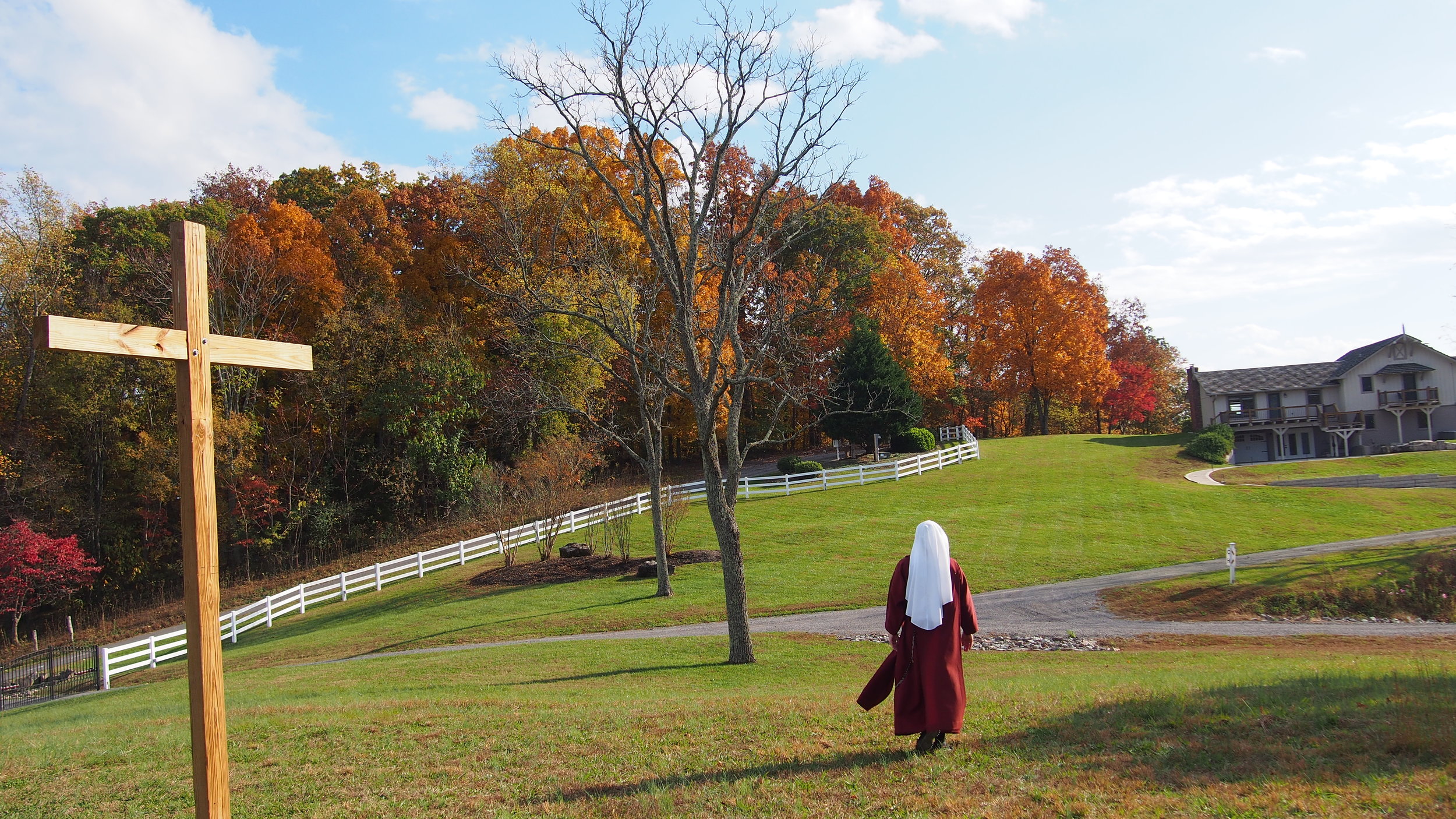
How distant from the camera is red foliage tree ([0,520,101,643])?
2642 centimetres

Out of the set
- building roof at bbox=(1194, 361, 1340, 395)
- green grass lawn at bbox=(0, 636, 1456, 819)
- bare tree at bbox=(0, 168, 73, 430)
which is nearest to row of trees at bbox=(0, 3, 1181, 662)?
bare tree at bbox=(0, 168, 73, 430)

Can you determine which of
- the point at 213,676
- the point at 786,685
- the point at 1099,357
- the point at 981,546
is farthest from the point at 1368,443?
the point at 213,676

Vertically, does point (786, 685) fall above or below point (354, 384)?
below

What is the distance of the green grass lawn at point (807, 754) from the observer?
5078 millimetres

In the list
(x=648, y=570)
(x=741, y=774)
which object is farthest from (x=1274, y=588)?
(x=741, y=774)

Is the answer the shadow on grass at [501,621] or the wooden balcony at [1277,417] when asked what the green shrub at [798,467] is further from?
the wooden balcony at [1277,417]

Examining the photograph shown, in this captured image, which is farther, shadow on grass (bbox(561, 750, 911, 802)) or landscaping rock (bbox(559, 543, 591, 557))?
landscaping rock (bbox(559, 543, 591, 557))

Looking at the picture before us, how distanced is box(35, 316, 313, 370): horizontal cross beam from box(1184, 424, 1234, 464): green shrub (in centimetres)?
4739

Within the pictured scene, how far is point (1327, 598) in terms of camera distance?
17.5m

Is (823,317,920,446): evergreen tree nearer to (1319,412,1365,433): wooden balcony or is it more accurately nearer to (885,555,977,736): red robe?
(1319,412,1365,433): wooden balcony

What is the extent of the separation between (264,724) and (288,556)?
1165 inches

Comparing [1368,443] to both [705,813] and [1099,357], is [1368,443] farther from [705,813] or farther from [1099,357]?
[705,813]

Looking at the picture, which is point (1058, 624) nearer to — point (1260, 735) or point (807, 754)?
point (1260, 735)

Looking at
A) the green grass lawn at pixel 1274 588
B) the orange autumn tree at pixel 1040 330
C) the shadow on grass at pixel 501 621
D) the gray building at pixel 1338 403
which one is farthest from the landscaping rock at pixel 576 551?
the gray building at pixel 1338 403
